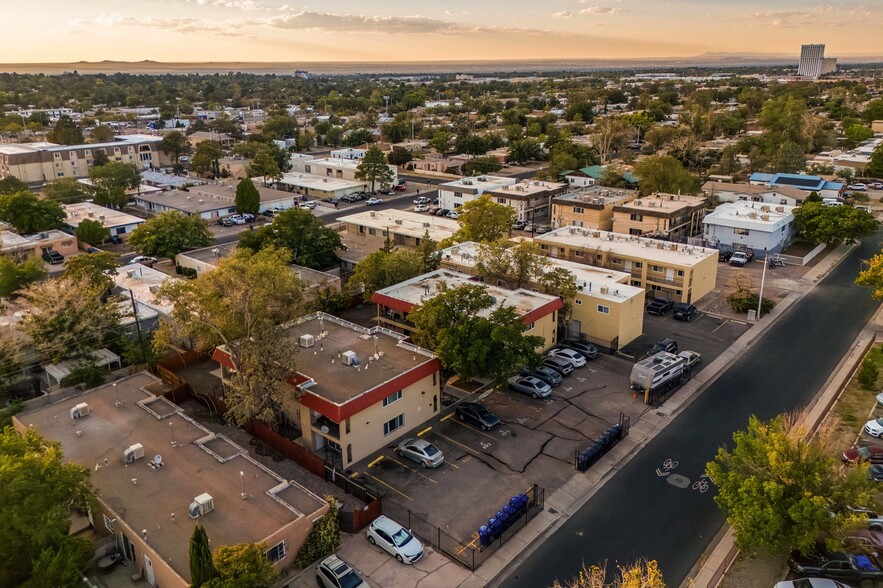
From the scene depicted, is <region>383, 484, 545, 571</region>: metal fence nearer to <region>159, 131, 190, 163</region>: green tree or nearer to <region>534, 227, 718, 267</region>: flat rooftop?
<region>534, 227, 718, 267</region>: flat rooftop

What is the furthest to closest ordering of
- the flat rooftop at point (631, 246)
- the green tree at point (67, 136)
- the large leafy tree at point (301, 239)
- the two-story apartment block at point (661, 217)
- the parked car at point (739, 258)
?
the green tree at point (67, 136)
the two-story apartment block at point (661, 217)
the parked car at point (739, 258)
the large leafy tree at point (301, 239)
the flat rooftop at point (631, 246)

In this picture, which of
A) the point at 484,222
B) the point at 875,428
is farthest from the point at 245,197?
the point at 875,428

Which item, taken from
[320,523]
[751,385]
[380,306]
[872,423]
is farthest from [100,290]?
[872,423]

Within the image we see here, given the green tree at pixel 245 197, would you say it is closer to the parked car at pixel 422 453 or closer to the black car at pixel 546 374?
the black car at pixel 546 374

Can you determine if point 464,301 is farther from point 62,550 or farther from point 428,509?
point 62,550

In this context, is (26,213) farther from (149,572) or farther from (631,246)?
(631,246)

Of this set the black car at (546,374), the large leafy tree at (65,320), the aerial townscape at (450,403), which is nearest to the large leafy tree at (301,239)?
the aerial townscape at (450,403)
